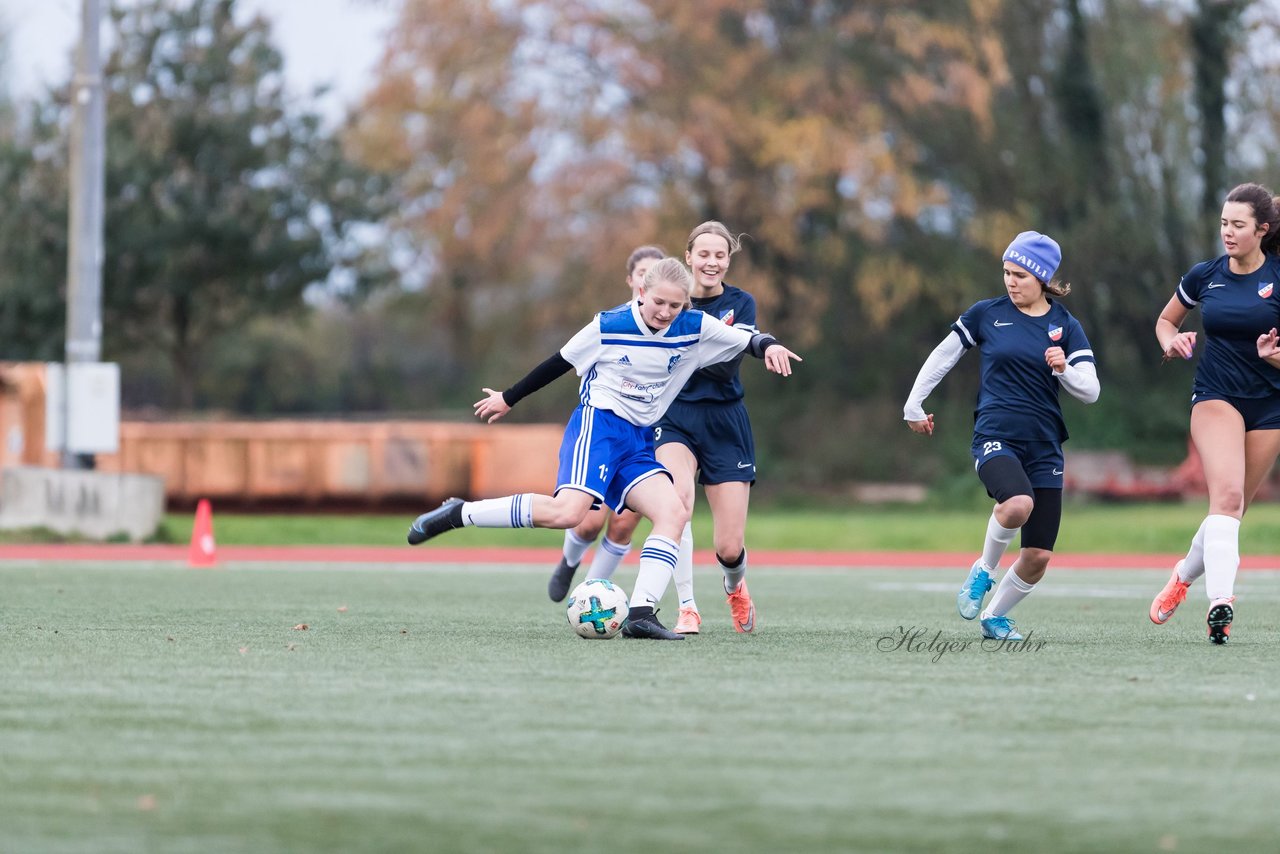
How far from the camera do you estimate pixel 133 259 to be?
102 feet

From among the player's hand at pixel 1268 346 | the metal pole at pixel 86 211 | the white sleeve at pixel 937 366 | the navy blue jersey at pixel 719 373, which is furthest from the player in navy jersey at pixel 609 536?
the metal pole at pixel 86 211

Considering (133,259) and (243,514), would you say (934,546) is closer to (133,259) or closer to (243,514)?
(243,514)

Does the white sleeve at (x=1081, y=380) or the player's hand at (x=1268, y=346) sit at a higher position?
the player's hand at (x=1268, y=346)

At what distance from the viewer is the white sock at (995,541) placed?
8688 millimetres

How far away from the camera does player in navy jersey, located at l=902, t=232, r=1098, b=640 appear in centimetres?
862

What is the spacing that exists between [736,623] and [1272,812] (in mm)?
4953

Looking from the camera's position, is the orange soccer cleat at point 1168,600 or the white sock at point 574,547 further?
the white sock at point 574,547

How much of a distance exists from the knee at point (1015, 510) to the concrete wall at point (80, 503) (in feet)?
42.4

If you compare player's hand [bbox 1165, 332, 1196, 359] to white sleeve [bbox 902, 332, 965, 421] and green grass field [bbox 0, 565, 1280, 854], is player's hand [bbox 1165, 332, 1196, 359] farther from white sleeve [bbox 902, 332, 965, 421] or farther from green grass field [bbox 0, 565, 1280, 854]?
green grass field [bbox 0, 565, 1280, 854]

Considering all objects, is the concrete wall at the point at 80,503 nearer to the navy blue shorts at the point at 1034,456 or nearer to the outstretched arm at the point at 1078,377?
the navy blue shorts at the point at 1034,456

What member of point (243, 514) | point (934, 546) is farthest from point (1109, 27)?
point (243, 514)

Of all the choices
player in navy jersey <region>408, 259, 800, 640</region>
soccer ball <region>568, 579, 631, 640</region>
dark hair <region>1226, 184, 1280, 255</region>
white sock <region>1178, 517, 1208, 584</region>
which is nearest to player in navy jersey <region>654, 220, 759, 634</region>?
player in navy jersey <region>408, 259, 800, 640</region>

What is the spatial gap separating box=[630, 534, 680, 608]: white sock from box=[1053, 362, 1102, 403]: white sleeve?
6.42 feet

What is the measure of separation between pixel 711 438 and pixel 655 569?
1.02m
